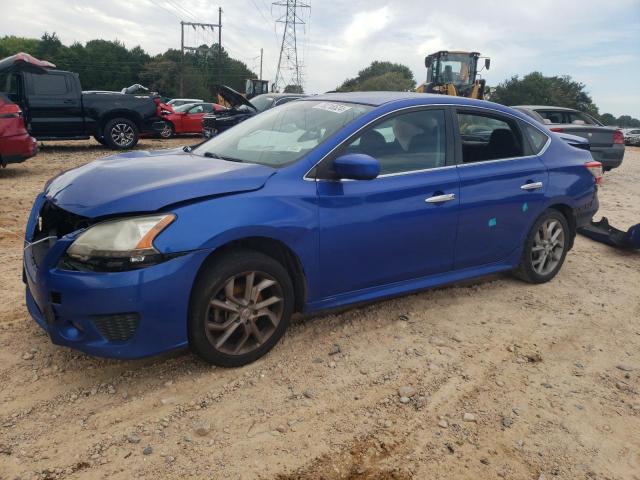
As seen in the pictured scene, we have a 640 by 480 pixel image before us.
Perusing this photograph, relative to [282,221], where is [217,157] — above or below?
above

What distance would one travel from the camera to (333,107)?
3.86 meters

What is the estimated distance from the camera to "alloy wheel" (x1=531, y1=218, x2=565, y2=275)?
15.5 feet

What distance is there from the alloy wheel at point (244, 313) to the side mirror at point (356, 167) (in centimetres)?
77

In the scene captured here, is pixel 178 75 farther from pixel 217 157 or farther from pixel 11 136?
pixel 217 157

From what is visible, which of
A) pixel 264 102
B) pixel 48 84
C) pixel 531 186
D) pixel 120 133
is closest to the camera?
pixel 531 186

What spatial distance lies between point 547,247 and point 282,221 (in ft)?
9.25

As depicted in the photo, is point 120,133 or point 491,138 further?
point 120,133

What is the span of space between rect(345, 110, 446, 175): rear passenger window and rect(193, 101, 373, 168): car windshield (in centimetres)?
18

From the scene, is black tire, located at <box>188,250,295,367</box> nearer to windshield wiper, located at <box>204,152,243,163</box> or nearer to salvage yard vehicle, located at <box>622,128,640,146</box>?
windshield wiper, located at <box>204,152,243,163</box>

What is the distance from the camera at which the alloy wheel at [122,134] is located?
13180 mm

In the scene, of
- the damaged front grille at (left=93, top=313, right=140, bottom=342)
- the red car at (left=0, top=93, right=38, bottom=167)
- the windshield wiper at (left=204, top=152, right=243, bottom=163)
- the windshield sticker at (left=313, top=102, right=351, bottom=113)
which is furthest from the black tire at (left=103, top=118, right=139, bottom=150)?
the damaged front grille at (left=93, top=313, right=140, bottom=342)

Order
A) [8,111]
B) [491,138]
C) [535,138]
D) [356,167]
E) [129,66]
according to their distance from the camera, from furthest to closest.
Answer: [129,66]
[8,111]
[535,138]
[491,138]
[356,167]

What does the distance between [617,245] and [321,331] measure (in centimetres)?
421

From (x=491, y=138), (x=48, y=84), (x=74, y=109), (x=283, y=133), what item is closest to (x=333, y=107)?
(x=283, y=133)
